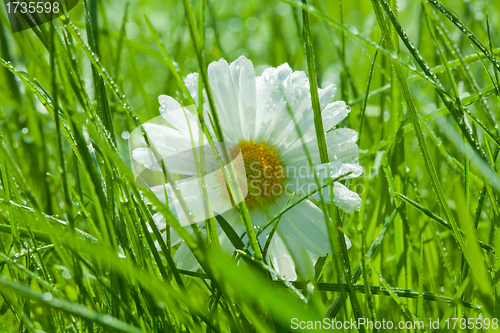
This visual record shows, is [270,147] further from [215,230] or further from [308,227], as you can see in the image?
[215,230]

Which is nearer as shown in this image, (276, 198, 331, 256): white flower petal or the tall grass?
the tall grass

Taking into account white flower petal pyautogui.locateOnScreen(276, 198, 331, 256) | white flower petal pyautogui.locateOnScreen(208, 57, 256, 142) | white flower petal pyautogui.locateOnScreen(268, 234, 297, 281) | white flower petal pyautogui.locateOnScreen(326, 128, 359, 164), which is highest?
white flower petal pyautogui.locateOnScreen(208, 57, 256, 142)

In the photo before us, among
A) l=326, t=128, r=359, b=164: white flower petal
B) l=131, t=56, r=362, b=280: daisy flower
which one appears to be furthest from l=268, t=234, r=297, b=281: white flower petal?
l=326, t=128, r=359, b=164: white flower petal

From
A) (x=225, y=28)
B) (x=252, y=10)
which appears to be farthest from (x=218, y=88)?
(x=225, y=28)

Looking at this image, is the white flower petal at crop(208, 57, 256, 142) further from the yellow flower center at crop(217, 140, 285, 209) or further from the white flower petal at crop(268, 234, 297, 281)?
the white flower petal at crop(268, 234, 297, 281)

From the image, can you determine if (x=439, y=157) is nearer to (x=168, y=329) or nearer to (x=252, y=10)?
(x=168, y=329)

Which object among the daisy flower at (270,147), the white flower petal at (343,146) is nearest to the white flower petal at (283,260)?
the daisy flower at (270,147)

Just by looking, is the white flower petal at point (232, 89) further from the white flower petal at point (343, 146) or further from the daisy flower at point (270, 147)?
the white flower petal at point (343, 146)

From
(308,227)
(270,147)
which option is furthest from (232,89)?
(308,227)
